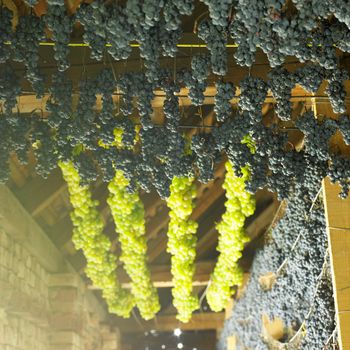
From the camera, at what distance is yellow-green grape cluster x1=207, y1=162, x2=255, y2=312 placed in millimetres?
4840

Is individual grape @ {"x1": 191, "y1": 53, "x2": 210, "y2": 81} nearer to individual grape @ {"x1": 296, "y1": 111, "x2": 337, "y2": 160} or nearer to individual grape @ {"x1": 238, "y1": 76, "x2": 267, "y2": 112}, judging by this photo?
individual grape @ {"x1": 238, "y1": 76, "x2": 267, "y2": 112}

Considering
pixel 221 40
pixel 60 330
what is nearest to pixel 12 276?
pixel 60 330

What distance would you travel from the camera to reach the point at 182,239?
536cm

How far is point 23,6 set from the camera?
3803 mm

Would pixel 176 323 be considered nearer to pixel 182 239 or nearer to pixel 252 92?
pixel 182 239

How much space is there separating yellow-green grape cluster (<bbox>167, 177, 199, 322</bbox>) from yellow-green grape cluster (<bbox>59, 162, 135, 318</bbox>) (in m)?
0.64

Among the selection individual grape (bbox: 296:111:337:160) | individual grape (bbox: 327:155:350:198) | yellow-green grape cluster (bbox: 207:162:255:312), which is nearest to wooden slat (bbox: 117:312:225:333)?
yellow-green grape cluster (bbox: 207:162:255:312)

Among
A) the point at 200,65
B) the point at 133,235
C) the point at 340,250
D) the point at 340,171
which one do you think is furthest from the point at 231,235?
the point at 200,65

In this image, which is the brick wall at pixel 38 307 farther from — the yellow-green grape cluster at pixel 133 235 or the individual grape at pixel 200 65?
the individual grape at pixel 200 65

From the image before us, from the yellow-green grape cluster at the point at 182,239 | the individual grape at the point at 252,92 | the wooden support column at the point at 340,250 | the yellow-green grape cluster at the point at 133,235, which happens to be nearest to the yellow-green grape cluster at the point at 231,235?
the yellow-green grape cluster at the point at 182,239

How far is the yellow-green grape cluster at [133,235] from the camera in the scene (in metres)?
4.64

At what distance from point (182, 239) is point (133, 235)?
1.42ft

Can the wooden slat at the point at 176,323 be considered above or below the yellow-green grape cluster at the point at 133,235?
below

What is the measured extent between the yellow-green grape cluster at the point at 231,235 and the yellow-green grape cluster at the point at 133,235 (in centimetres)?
70
